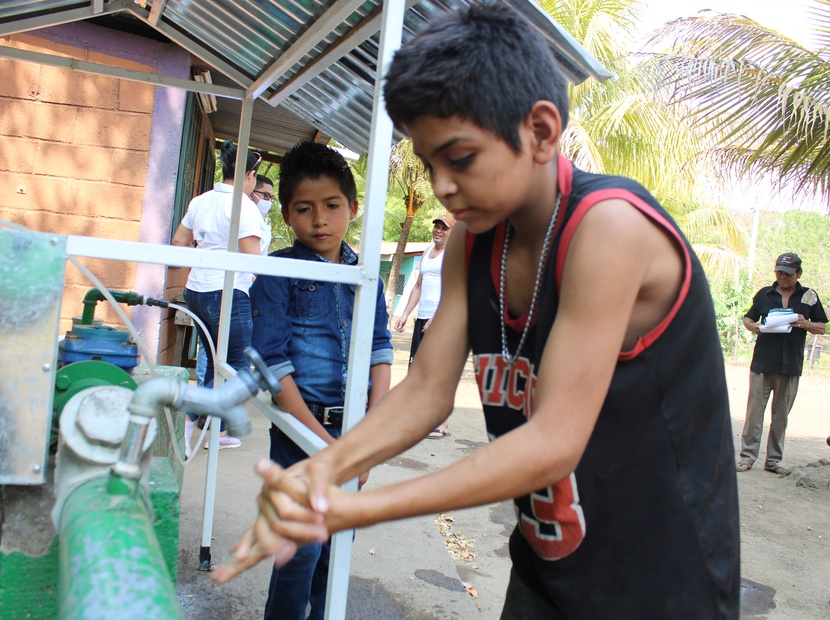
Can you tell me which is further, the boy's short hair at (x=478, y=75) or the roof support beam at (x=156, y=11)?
the roof support beam at (x=156, y=11)

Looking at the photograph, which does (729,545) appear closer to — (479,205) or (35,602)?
(479,205)

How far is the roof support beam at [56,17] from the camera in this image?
2.87 m

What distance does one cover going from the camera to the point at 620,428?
128 cm

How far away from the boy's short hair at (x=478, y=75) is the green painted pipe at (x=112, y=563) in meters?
0.77

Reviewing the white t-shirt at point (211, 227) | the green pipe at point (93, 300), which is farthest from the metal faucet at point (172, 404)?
the white t-shirt at point (211, 227)

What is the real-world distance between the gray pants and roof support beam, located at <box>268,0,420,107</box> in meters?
5.45

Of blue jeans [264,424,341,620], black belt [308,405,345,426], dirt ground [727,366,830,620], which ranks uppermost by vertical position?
black belt [308,405,345,426]

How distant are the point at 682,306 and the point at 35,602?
142 centimetres

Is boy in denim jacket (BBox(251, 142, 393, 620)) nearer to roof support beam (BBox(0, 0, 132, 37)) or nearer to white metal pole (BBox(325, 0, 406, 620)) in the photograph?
white metal pole (BBox(325, 0, 406, 620))

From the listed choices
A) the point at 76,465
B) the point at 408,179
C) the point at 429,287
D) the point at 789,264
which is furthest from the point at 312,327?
the point at 408,179

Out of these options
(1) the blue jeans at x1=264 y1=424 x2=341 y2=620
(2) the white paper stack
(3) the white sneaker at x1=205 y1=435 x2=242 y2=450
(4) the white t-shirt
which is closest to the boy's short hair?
(1) the blue jeans at x1=264 y1=424 x2=341 y2=620

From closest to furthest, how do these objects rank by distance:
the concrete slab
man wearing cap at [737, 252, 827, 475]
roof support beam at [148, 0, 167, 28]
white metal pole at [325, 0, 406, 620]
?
white metal pole at [325, 0, 406, 620] < roof support beam at [148, 0, 167, 28] < the concrete slab < man wearing cap at [737, 252, 827, 475]

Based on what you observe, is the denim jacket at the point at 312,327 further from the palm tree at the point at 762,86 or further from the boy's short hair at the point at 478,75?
the palm tree at the point at 762,86

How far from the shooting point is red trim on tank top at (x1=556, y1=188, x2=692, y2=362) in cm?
121
